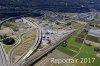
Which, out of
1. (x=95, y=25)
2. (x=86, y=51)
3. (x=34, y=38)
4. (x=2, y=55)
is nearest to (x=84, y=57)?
(x=86, y=51)

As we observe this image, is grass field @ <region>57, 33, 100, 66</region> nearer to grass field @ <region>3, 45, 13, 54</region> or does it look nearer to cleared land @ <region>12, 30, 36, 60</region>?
cleared land @ <region>12, 30, 36, 60</region>

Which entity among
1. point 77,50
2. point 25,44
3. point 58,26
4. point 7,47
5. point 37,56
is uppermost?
point 7,47

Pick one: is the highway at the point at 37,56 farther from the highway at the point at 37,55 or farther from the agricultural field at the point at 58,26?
the agricultural field at the point at 58,26

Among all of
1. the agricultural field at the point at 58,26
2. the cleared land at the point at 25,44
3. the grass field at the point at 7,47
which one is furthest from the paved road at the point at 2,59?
the agricultural field at the point at 58,26

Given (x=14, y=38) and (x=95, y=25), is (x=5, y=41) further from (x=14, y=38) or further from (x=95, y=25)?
(x=95, y=25)

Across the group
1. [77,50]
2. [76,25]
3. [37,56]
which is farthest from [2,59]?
[76,25]

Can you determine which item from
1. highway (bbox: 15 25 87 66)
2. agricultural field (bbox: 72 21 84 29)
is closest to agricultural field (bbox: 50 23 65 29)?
agricultural field (bbox: 72 21 84 29)

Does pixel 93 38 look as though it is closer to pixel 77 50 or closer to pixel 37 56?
pixel 77 50

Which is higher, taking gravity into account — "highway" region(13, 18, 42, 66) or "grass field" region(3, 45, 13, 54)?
"grass field" region(3, 45, 13, 54)
